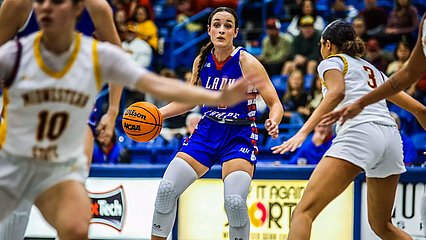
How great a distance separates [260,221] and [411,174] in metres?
1.57

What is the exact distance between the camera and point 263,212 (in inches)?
319

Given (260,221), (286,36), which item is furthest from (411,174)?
(286,36)

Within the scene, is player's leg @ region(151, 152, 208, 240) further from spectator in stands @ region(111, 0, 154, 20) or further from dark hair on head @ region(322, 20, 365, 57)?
spectator in stands @ region(111, 0, 154, 20)

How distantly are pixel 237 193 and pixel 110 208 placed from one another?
2.58 meters

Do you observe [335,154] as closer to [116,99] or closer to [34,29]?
[116,99]

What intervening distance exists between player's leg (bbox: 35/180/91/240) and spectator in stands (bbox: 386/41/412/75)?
7.74m

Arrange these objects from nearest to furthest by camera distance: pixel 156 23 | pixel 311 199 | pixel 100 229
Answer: pixel 311 199, pixel 100 229, pixel 156 23

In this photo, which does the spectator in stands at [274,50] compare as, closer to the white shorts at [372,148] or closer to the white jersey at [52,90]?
the white shorts at [372,148]

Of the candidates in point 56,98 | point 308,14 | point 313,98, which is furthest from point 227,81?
point 308,14

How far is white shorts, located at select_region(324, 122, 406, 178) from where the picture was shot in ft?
19.8

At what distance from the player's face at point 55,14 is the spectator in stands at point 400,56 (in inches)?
307

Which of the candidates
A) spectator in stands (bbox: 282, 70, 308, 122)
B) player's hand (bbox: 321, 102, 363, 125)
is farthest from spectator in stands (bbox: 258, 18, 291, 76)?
player's hand (bbox: 321, 102, 363, 125)

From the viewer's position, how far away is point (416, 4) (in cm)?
1365

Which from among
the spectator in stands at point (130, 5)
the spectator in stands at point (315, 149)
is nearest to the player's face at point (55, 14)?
the spectator in stands at point (315, 149)
